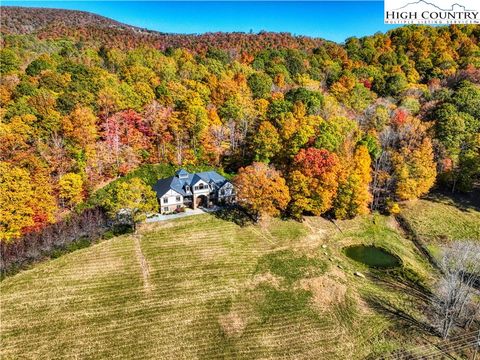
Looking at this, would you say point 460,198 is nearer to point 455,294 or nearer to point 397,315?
point 455,294

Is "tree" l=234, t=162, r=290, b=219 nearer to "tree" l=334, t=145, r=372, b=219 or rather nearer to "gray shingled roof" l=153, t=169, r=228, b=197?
"gray shingled roof" l=153, t=169, r=228, b=197

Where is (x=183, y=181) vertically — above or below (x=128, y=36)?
below

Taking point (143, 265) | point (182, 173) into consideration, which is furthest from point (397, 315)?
point (182, 173)

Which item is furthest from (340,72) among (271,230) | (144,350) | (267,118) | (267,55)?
(144,350)

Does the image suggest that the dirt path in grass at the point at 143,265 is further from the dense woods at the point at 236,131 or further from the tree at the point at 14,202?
the tree at the point at 14,202

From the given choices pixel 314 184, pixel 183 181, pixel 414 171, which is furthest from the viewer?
pixel 414 171

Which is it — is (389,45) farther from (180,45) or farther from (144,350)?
(144,350)
